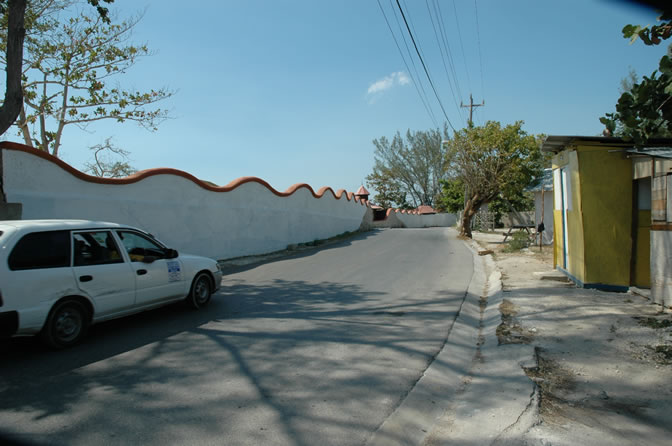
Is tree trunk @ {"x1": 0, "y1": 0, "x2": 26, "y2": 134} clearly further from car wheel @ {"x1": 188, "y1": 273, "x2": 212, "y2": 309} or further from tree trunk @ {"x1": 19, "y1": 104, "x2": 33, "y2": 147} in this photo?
tree trunk @ {"x1": 19, "y1": 104, "x2": 33, "y2": 147}

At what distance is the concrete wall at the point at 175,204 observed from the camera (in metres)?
9.47

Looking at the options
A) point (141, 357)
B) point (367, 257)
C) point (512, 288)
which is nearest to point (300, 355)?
point (141, 357)

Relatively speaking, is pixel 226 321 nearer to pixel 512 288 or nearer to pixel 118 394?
pixel 118 394

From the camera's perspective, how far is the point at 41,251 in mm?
5211

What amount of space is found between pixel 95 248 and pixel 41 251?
78 centimetres

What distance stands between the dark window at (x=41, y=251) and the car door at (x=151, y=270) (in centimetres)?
96

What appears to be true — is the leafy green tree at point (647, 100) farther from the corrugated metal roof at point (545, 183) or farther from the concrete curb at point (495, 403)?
the corrugated metal roof at point (545, 183)

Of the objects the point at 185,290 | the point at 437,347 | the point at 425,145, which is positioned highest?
the point at 425,145

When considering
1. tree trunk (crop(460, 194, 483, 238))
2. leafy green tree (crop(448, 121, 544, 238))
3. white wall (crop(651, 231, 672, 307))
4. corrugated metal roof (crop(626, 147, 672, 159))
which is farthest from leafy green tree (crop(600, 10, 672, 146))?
tree trunk (crop(460, 194, 483, 238))

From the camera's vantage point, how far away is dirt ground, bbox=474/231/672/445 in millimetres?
3305

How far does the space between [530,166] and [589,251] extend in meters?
18.9

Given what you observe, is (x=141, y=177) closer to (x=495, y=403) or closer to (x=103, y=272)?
(x=103, y=272)

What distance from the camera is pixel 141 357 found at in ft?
16.4

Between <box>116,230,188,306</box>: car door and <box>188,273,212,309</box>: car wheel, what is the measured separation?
221mm
